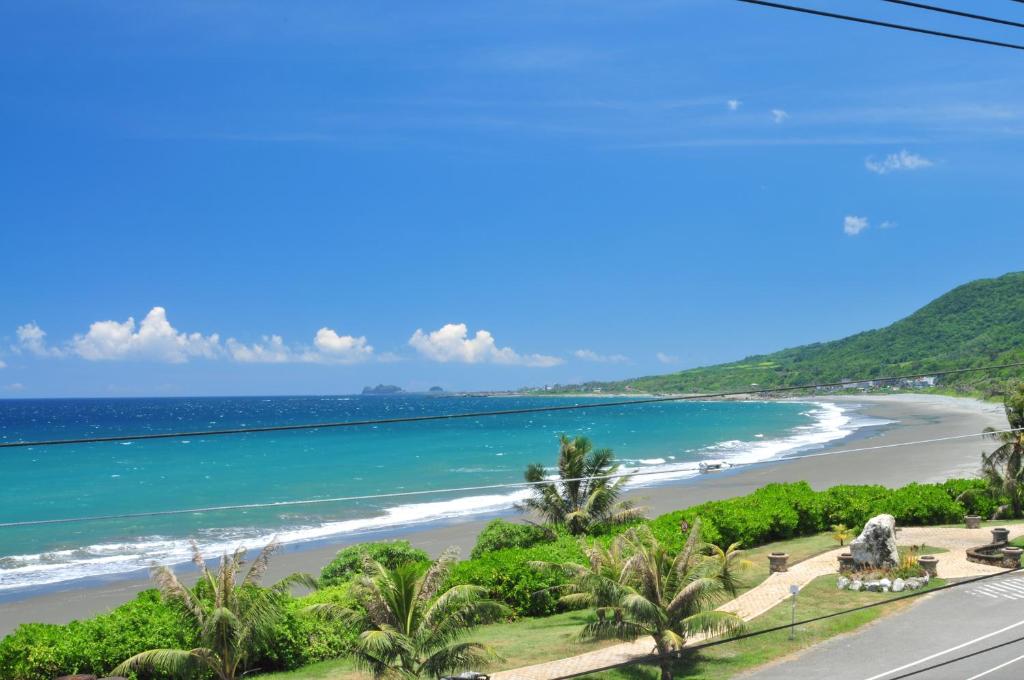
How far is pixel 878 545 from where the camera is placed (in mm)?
26500

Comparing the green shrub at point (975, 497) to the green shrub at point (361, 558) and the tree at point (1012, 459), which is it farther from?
the green shrub at point (361, 558)

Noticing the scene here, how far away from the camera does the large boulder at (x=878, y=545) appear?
26391 millimetres

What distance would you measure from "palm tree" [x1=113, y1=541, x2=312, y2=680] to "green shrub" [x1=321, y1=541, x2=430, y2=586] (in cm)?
819

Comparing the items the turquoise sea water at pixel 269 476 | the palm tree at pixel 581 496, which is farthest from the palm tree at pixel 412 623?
the palm tree at pixel 581 496

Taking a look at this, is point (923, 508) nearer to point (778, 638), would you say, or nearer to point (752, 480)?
point (778, 638)

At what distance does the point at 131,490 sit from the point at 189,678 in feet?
192

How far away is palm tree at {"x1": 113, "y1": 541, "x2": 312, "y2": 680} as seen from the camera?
1719 cm

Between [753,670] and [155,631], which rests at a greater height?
[155,631]

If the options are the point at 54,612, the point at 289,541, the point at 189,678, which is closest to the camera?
the point at 189,678

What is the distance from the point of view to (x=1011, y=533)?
32.2 m

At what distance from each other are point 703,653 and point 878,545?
926 cm

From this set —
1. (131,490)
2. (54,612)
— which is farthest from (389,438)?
(54,612)

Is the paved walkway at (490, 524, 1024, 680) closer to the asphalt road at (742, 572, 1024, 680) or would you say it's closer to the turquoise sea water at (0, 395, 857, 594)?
the asphalt road at (742, 572, 1024, 680)

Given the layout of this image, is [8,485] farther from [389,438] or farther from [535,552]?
[535,552]
